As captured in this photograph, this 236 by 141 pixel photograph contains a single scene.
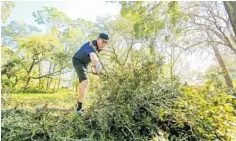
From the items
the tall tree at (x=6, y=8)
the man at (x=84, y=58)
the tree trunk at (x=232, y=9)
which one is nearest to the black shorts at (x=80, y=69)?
the man at (x=84, y=58)

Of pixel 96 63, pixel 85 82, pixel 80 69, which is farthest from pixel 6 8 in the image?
pixel 96 63

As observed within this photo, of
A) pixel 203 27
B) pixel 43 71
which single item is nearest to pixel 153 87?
pixel 203 27

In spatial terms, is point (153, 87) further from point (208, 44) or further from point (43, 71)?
point (43, 71)

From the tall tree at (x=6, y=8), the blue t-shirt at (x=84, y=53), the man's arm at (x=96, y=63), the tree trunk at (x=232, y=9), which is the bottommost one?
the man's arm at (x=96, y=63)

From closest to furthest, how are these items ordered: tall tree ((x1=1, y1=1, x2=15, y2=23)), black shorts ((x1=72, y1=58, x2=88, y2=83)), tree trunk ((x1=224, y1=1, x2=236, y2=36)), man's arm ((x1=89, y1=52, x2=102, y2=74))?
1. man's arm ((x1=89, y1=52, x2=102, y2=74))
2. black shorts ((x1=72, y1=58, x2=88, y2=83))
3. tree trunk ((x1=224, y1=1, x2=236, y2=36))
4. tall tree ((x1=1, y1=1, x2=15, y2=23))

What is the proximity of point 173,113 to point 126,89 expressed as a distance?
56 centimetres

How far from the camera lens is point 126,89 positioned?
121 inches

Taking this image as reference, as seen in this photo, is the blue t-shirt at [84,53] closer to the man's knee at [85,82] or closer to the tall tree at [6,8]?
the man's knee at [85,82]

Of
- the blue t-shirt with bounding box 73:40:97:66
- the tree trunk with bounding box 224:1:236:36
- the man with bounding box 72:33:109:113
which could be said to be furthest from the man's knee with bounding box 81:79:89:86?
the tree trunk with bounding box 224:1:236:36

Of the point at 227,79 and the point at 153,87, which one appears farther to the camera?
the point at 227,79

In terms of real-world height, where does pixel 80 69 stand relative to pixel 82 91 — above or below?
above

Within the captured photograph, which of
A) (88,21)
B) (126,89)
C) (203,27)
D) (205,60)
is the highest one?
(88,21)

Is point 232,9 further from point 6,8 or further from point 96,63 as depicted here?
point 6,8

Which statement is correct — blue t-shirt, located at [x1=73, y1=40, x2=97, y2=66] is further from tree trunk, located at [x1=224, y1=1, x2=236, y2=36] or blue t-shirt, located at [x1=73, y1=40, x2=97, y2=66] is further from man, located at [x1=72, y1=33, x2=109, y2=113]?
tree trunk, located at [x1=224, y1=1, x2=236, y2=36]
